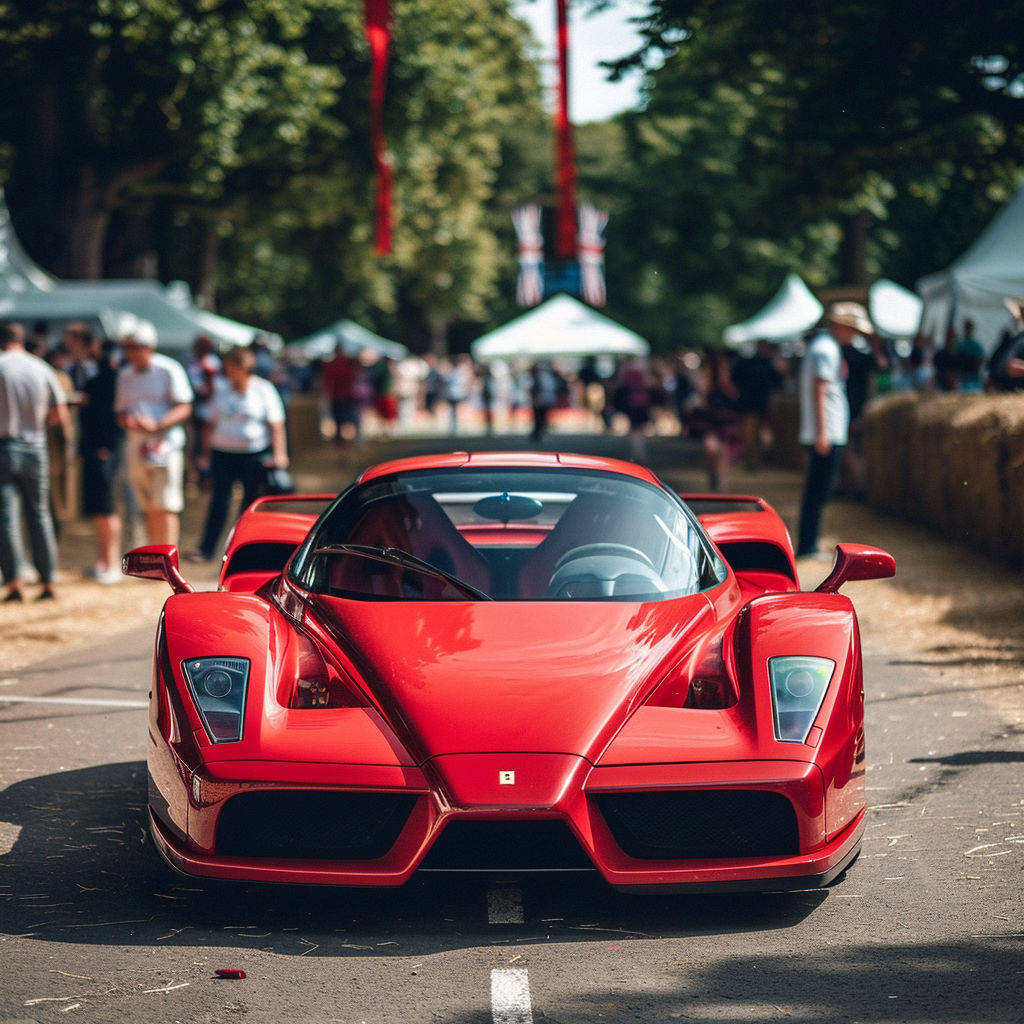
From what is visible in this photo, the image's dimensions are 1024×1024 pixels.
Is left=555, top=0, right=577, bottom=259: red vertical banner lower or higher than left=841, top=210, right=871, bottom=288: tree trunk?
higher

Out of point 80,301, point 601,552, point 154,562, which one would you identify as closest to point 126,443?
point 154,562

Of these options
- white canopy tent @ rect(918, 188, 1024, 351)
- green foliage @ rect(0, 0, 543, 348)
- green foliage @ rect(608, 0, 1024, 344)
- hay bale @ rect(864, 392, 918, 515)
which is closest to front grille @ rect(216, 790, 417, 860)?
green foliage @ rect(608, 0, 1024, 344)

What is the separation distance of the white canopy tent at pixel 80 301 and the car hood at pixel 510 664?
62.0 ft

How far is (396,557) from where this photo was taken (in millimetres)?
5160

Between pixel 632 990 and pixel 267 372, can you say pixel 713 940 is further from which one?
pixel 267 372

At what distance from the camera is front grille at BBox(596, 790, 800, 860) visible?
403 cm

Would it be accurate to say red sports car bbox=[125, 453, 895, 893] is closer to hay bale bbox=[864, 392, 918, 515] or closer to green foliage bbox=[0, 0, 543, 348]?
hay bale bbox=[864, 392, 918, 515]

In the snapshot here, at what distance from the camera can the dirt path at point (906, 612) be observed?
27.0 ft

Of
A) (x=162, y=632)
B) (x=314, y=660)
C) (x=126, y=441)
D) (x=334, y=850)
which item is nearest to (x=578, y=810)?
(x=334, y=850)

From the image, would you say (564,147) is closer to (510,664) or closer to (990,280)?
(990,280)

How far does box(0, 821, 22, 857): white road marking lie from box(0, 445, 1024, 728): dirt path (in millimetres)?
2908

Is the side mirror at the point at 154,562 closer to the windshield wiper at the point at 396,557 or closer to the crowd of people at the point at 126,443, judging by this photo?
the windshield wiper at the point at 396,557

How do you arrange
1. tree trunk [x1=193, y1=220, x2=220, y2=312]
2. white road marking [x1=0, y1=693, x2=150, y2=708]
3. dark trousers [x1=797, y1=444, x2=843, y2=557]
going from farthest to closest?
tree trunk [x1=193, y1=220, x2=220, y2=312], dark trousers [x1=797, y1=444, x2=843, y2=557], white road marking [x1=0, y1=693, x2=150, y2=708]

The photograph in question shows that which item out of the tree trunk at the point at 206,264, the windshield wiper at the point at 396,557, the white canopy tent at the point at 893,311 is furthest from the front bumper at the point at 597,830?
the tree trunk at the point at 206,264
